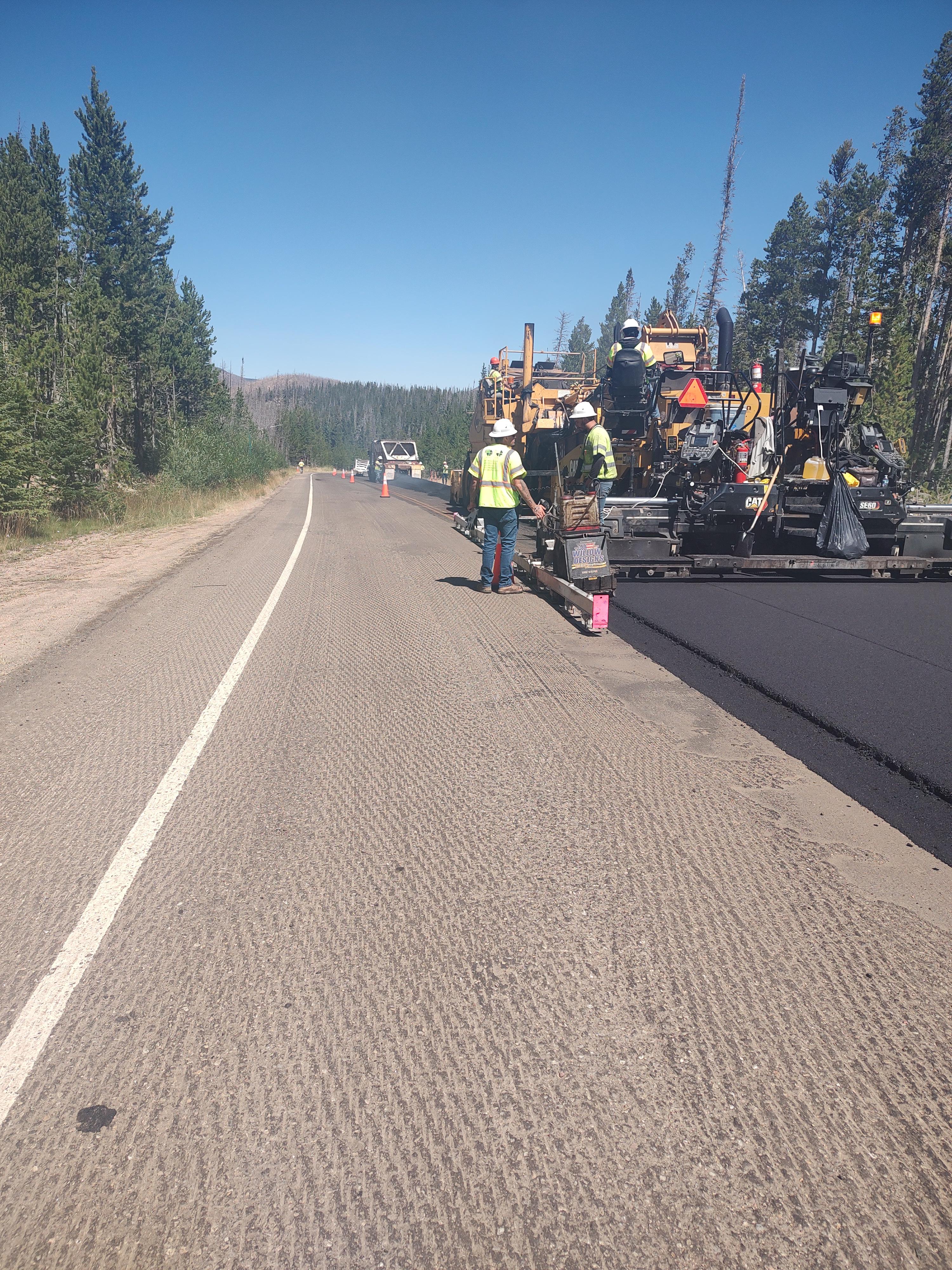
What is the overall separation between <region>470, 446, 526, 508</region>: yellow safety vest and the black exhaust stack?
5.92 metres

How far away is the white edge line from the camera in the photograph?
2.38 metres

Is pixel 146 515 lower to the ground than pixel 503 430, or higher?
lower

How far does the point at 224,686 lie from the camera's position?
6078 millimetres

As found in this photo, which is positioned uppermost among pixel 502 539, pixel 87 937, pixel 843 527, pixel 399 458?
pixel 399 458

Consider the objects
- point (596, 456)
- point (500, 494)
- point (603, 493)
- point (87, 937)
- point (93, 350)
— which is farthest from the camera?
point (93, 350)

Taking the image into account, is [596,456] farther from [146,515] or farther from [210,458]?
[210,458]

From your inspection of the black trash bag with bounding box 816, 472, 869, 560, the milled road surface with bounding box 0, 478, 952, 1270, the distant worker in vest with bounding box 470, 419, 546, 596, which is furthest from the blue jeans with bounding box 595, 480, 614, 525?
the milled road surface with bounding box 0, 478, 952, 1270

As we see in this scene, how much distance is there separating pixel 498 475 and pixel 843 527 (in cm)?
490

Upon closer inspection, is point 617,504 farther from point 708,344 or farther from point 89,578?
point 708,344

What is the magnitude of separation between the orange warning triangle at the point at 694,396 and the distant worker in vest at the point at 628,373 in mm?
2069

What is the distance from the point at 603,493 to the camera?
1152cm

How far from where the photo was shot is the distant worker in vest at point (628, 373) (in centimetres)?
1371

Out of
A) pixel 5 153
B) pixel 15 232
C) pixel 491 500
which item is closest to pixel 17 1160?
pixel 491 500

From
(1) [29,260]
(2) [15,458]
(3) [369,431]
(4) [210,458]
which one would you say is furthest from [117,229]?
(3) [369,431]
